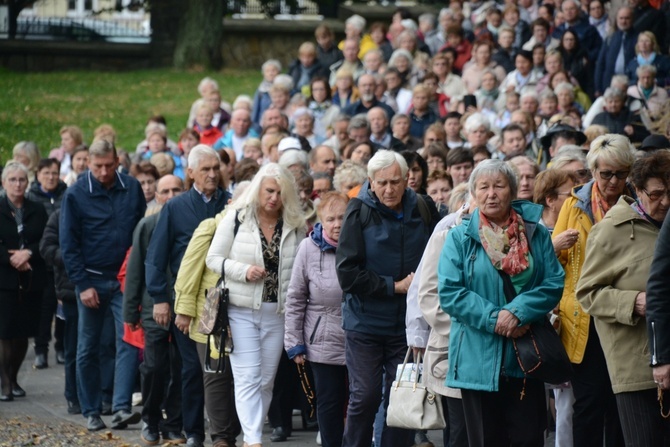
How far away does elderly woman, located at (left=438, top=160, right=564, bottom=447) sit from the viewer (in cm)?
724

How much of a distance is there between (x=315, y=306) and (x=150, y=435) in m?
2.21

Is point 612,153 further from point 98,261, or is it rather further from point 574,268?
point 98,261

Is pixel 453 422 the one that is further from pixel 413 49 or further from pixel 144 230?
pixel 413 49

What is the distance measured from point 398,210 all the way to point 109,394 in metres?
4.33

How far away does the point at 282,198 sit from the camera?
976 centimetres

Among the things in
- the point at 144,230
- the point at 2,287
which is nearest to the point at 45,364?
the point at 2,287

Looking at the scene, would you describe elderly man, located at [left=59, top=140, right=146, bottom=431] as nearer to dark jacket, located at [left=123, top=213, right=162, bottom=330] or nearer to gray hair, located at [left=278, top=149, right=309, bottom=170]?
dark jacket, located at [left=123, top=213, right=162, bottom=330]

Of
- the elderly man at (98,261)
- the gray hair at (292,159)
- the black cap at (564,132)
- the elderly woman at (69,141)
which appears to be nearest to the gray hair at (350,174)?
the gray hair at (292,159)

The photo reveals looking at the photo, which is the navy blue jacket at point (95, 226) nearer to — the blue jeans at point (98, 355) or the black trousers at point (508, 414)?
the blue jeans at point (98, 355)

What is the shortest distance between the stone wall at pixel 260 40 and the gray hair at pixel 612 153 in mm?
26544

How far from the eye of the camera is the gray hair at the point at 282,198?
9.75m

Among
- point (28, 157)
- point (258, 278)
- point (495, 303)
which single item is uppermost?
point (28, 157)

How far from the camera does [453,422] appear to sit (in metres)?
8.04

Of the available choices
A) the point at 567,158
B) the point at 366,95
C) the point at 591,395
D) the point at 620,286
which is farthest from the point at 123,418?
the point at 366,95
